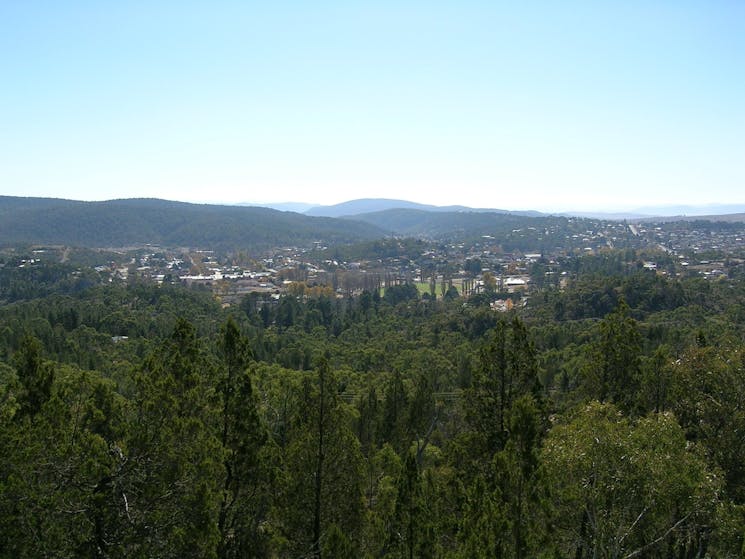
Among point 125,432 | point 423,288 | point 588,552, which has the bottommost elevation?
point 423,288

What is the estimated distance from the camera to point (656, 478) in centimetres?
1078

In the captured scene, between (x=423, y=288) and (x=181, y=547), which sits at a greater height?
(x=181, y=547)

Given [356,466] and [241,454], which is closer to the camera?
[241,454]

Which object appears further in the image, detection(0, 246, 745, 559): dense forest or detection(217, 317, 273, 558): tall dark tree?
detection(217, 317, 273, 558): tall dark tree

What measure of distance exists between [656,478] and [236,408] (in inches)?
351

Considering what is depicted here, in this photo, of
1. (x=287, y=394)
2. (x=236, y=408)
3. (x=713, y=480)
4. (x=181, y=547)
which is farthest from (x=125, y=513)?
(x=287, y=394)

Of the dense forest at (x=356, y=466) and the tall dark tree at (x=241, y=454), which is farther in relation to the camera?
the tall dark tree at (x=241, y=454)

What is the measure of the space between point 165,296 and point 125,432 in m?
89.5

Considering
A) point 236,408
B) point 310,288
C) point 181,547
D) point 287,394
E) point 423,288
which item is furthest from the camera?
point 423,288

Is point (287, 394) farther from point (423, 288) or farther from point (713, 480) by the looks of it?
point (423, 288)

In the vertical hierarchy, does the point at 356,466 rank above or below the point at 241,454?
below

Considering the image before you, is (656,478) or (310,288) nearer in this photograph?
(656,478)

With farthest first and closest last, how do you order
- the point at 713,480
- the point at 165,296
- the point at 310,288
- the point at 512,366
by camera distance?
the point at 310,288 → the point at 165,296 → the point at 512,366 → the point at 713,480

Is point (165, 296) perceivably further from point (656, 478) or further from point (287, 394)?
point (656, 478)
